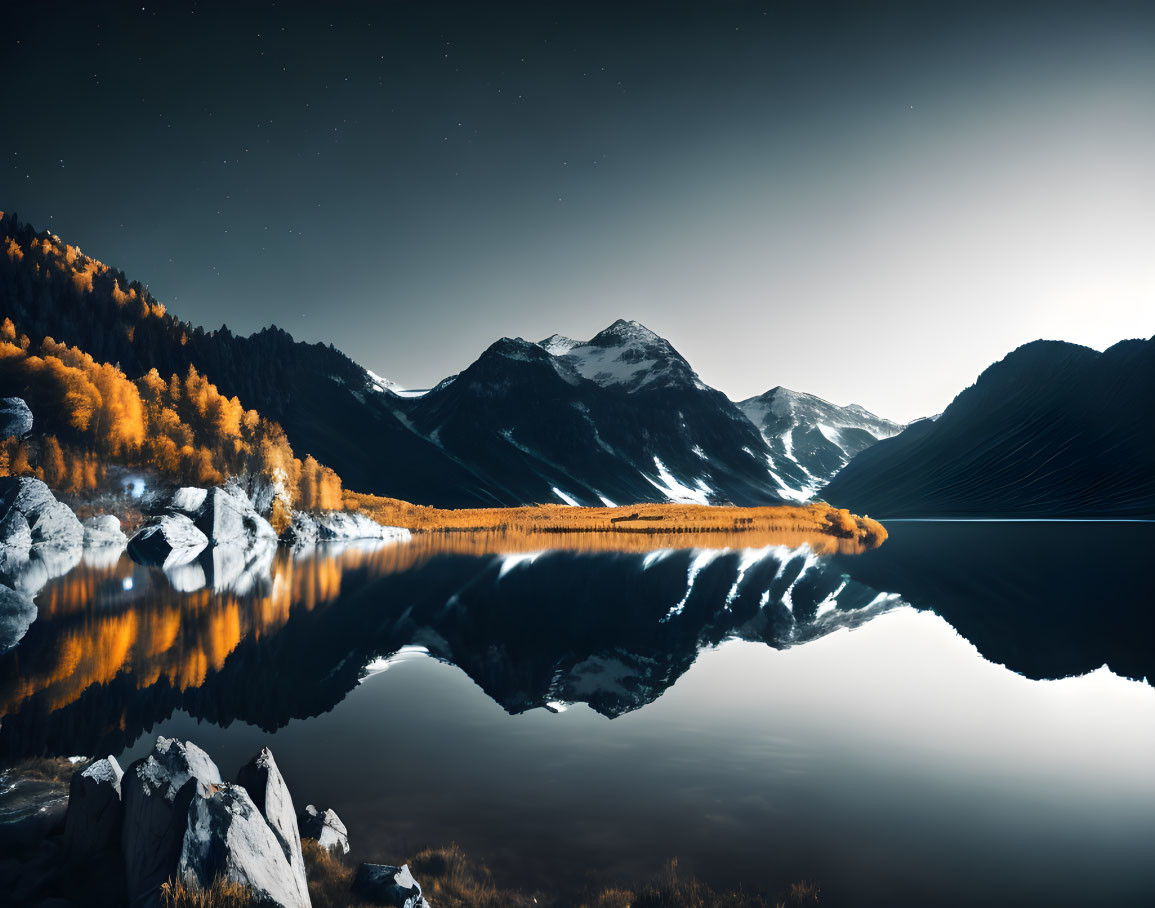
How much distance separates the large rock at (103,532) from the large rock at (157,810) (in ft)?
285

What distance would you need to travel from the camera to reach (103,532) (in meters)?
81.8

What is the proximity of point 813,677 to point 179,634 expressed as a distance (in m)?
26.3

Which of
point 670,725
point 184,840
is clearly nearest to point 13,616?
point 184,840

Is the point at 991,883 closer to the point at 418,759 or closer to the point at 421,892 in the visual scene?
the point at 421,892

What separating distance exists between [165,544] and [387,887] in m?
72.5

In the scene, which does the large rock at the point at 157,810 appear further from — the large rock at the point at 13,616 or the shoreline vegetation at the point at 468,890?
the large rock at the point at 13,616

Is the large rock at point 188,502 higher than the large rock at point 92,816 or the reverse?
higher

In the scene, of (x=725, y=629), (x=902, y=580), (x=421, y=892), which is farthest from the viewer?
(x=902, y=580)

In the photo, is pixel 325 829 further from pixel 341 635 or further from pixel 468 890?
pixel 341 635

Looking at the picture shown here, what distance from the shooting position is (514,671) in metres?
22.1

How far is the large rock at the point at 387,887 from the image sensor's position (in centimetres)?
830

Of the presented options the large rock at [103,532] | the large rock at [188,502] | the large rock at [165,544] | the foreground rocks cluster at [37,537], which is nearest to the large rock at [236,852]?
the foreground rocks cluster at [37,537]

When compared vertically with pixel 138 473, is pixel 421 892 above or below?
below

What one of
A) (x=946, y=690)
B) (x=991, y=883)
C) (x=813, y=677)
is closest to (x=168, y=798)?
(x=991, y=883)
